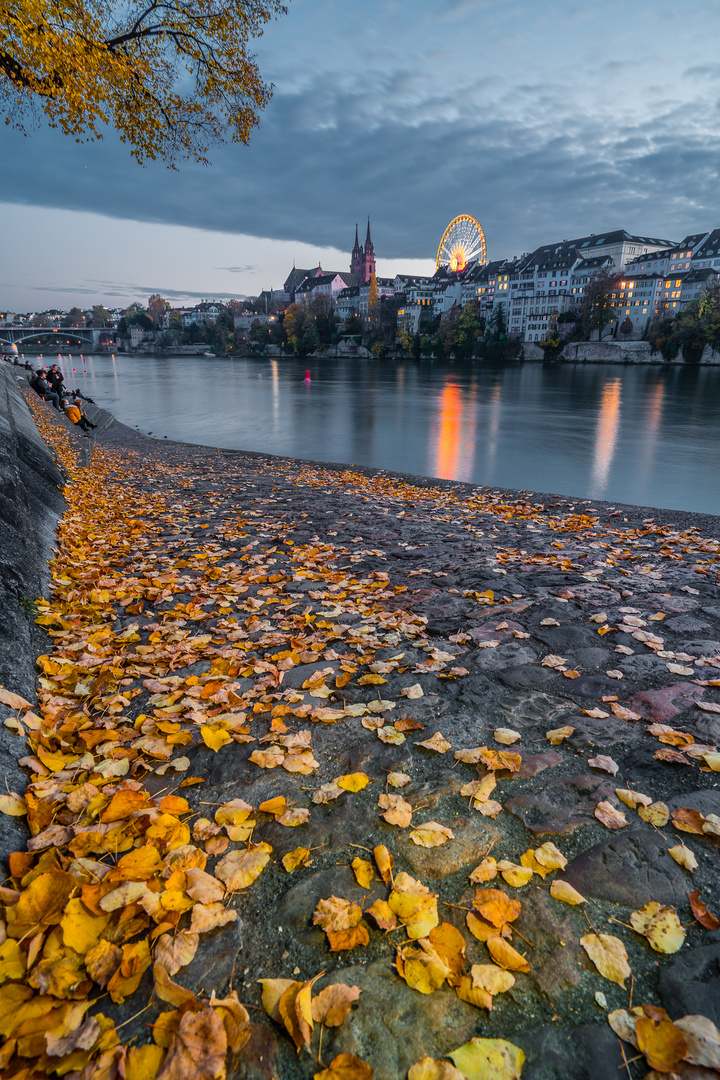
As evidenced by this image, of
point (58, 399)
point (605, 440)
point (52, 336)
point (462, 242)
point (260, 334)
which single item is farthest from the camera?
point (52, 336)

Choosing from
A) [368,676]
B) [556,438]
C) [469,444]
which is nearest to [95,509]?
[368,676]

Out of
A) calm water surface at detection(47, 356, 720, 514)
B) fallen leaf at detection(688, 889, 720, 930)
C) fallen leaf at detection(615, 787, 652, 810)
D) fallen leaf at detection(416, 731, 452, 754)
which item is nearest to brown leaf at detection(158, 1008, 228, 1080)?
fallen leaf at detection(416, 731, 452, 754)

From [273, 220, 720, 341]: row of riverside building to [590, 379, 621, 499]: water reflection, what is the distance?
7604cm

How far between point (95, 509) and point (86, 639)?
5423 millimetres

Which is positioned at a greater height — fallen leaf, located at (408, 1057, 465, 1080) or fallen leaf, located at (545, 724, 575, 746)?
fallen leaf, located at (408, 1057, 465, 1080)

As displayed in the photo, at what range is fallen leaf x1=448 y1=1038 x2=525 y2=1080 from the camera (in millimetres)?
1512

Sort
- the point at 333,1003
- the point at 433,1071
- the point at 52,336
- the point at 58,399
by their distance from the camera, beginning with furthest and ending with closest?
the point at 52,336
the point at 58,399
the point at 333,1003
the point at 433,1071

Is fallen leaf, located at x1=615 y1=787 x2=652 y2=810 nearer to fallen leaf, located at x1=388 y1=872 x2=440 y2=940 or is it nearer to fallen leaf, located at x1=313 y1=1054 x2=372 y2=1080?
fallen leaf, located at x1=388 y1=872 x2=440 y2=940

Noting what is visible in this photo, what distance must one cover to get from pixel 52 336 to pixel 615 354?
574 feet

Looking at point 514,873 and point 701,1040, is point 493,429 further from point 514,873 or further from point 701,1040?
point 701,1040

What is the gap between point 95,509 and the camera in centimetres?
883

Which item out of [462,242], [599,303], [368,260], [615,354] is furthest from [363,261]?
[615,354]

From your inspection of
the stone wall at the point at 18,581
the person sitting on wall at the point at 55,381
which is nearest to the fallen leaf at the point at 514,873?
the stone wall at the point at 18,581

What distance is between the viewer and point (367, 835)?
7.91 feet
